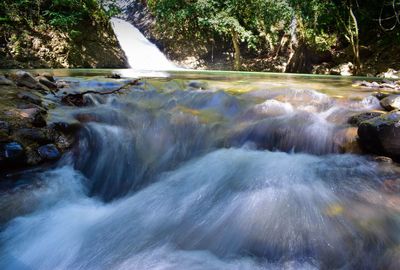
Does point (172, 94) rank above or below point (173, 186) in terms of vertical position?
above

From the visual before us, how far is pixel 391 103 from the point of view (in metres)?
4.43

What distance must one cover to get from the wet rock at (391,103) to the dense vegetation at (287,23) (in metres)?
10.6

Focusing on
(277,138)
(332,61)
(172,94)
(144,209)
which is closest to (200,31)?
(332,61)

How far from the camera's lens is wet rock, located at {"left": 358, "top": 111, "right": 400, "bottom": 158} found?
3070 millimetres

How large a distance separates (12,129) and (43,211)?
966 millimetres

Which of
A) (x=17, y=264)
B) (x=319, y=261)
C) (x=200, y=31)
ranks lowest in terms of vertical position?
(x=17, y=264)

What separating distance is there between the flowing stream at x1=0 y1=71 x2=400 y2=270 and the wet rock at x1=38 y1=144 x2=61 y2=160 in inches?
3.9

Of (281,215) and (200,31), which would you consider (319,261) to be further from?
(200,31)

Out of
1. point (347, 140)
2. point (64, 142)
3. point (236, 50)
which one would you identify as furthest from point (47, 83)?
point (236, 50)

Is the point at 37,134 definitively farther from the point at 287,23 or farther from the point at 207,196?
the point at 287,23

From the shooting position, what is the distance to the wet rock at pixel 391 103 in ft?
14.2

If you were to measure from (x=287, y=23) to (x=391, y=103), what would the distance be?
52.2 ft

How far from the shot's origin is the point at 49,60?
1505cm

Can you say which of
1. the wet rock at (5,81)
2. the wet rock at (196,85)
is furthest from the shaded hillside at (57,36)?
the wet rock at (196,85)
